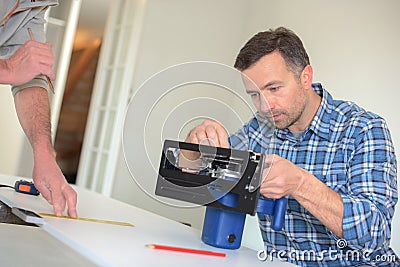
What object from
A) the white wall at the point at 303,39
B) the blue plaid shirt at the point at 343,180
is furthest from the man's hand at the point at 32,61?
the white wall at the point at 303,39

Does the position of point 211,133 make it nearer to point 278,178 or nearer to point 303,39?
point 278,178

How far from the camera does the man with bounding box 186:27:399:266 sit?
1386 millimetres

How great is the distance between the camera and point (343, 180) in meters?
1.75

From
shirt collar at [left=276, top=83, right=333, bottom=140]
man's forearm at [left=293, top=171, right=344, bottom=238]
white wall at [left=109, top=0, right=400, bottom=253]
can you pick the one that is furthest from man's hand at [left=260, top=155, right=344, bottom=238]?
white wall at [left=109, top=0, right=400, bottom=253]

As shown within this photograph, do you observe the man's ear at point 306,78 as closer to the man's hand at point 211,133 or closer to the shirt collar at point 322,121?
the shirt collar at point 322,121

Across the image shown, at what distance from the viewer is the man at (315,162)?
1386mm

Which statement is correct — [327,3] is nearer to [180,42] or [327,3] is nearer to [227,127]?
[180,42]

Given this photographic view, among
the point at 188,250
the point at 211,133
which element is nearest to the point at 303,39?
the point at 211,133

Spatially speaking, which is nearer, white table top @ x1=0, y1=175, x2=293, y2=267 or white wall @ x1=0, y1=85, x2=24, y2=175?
white table top @ x1=0, y1=175, x2=293, y2=267

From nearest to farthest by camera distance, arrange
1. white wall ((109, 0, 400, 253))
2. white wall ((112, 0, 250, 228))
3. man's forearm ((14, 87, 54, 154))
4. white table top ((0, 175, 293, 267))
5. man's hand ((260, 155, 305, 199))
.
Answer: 1. white table top ((0, 175, 293, 267))
2. man's hand ((260, 155, 305, 199))
3. man's forearm ((14, 87, 54, 154))
4. white wall ((109, 0, 400, 253))
5. white wall ((112, 0, 250, 228))

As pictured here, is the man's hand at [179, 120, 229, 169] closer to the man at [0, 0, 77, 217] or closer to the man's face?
the man at [0, 0, 77, 217]

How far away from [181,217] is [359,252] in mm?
3565

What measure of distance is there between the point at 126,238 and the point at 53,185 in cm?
36

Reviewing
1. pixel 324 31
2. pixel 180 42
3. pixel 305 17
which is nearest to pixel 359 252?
pixel 324 31
